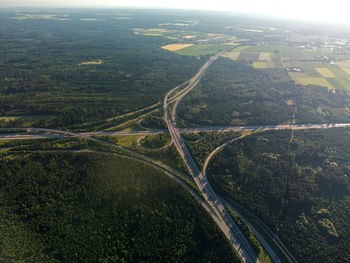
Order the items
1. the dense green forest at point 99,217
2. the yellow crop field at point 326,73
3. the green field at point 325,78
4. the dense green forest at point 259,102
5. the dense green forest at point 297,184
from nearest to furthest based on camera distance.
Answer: the dense green forest at point 99,217 < the dense green forest at point 297,184 < the dense green forest at point 259,102 < the green field at point 325,78 < the yellow crop field at point 326,73

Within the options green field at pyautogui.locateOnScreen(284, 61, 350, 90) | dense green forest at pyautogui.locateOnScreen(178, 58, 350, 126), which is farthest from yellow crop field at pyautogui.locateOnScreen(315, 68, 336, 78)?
dense green forest at pyautogui.locateOnScreen(178, 58, 350, 126)

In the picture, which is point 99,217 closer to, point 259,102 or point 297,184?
point 297,184

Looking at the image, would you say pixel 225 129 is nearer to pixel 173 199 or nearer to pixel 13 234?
pixel 173 199

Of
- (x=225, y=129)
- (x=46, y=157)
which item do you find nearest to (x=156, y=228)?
(x=46, y=157)

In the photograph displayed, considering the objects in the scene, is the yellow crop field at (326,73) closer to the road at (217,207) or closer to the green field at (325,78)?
the green field at (325,78)

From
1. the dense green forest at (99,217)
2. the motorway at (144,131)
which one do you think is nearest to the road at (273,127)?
the motorway at (144,131)

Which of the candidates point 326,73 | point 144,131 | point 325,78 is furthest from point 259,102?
point 326,73

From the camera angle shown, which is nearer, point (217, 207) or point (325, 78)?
point (217, 207)

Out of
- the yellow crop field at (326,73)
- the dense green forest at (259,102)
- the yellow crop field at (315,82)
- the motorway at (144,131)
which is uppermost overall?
the yellow crop field at (326,73)
